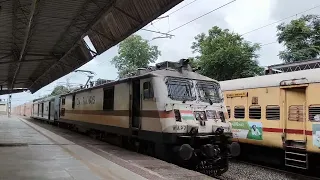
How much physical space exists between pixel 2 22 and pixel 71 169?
9702 millimetres

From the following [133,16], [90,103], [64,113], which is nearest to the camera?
[133,16]

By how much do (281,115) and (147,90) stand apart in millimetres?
4381

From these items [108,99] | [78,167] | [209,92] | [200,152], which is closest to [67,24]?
[108,99]

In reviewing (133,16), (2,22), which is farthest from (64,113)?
(133,16)

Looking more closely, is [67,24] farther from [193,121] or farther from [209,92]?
[193,121]

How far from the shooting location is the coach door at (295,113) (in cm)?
1092

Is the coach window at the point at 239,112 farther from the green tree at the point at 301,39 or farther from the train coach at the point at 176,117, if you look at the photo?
the green tree at the point at 301,39

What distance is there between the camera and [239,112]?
45.3 feet

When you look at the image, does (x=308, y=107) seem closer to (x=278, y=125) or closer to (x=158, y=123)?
(x=278, y=125)

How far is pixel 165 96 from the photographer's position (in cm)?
1077

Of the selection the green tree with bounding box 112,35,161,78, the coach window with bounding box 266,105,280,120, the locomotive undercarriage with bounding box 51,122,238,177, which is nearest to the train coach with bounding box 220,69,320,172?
the coach window with bounding box 266,105,280,120

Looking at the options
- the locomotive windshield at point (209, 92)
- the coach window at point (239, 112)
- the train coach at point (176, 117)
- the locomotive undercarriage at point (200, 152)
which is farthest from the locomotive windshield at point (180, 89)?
the coach window at point (239, 112)

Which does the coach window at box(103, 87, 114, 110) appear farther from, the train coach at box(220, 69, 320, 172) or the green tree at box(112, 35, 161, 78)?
the green tree at box(112, 35, 161, 78)

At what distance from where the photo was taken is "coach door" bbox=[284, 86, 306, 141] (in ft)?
35.8
